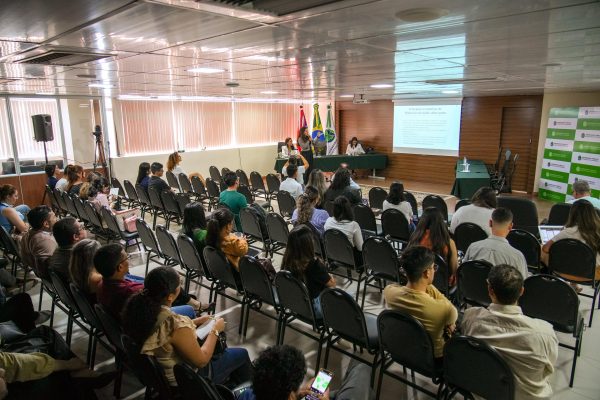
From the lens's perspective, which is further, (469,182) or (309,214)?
(469,182)

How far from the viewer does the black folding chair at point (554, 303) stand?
2.94 m

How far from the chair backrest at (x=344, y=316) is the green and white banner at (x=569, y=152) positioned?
866 centimetres

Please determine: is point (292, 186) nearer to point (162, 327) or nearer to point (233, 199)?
point (233, 199)

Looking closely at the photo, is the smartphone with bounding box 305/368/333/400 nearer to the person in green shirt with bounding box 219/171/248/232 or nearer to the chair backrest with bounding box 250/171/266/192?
the person in green shirt with bounding box 219/171/248/232

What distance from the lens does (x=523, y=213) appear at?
582 centimetres

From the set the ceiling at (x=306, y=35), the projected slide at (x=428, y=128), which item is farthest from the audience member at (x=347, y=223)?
the projected slide at (x=428, y=128)

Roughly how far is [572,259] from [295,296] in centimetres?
287

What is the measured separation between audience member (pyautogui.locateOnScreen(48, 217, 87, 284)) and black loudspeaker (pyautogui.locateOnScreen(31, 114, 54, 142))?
6.79m

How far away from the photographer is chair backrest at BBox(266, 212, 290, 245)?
499 cm

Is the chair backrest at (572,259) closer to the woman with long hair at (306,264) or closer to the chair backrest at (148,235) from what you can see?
the woman with long hair at (306,264)

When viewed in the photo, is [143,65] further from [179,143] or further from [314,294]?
[179,143]

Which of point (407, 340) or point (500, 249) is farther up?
point (500, 249)

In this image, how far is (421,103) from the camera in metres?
13.3

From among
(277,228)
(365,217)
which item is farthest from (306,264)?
(365,217)
